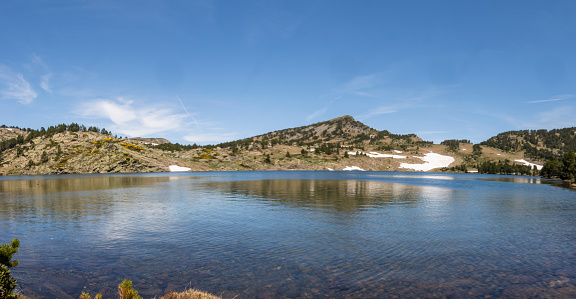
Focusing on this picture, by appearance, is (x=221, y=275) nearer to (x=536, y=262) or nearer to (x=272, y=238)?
(x=272, y=238)

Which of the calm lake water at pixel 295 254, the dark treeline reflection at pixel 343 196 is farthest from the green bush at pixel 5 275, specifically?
the dark treeline reflection at pixel 343 196

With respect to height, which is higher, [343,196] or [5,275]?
[5,275]

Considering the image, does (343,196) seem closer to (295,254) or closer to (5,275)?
(295,254)

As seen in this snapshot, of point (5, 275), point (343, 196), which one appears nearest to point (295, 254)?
point (5, 275)

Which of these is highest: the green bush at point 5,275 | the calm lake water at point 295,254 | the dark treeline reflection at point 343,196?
the green bush at point 5,275

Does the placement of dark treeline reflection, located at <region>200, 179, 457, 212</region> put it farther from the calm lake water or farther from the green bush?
the green bush

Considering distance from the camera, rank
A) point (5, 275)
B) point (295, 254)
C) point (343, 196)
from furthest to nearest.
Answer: point (343, 196), point (295, 254), point (5, 275)

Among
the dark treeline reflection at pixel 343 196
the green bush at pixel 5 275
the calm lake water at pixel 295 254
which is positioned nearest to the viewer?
the green bush at pixel 5 275

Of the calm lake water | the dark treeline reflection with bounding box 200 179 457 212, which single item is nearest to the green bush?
the calm lake water

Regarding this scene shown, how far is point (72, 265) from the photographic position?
63.3 ft

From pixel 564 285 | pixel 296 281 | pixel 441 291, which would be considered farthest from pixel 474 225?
pixel 296 281

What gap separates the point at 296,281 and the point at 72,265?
14.5 meters

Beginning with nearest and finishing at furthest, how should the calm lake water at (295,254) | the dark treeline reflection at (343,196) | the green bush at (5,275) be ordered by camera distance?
the green bush at (5,275), the calm lake water at (295,254), the dark treeline reflection at (343,196)

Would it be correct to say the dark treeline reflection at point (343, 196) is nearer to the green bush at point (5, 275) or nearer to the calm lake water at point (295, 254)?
the calm lake water at point (295, 254)
